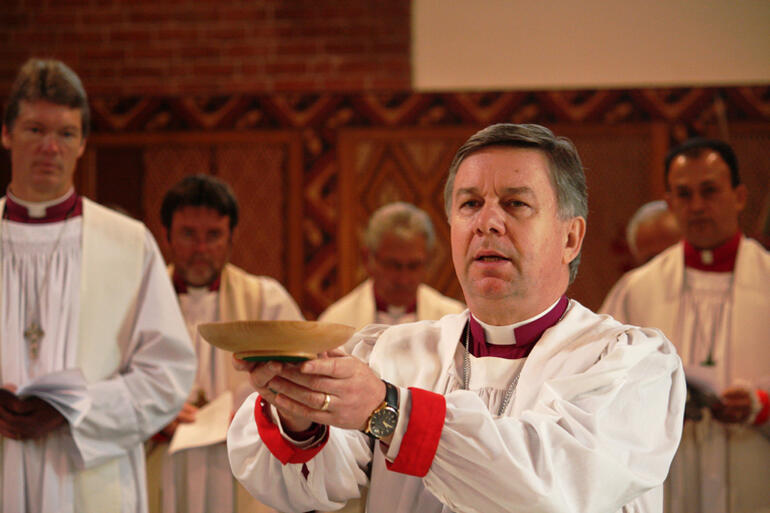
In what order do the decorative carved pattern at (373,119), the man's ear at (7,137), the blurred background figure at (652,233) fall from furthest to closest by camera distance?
1. the decorative carved pattern at (373,119)
2. the blurred background figure at (652,233)
3. the man's ear at (7,137)

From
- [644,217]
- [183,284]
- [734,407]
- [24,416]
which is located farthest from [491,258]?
[644,217]

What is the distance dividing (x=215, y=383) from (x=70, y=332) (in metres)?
1.43

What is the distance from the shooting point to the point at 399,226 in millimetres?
5973

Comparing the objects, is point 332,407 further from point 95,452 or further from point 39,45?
point 39,45

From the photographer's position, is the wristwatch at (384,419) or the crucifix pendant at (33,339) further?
the crucifix pendant at (33,339)

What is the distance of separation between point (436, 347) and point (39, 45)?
6830mm

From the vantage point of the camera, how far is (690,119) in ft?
26.7

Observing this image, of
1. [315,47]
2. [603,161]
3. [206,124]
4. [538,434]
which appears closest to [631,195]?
[603,161]

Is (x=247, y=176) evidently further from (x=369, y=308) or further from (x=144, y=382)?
(x=144, y=382)

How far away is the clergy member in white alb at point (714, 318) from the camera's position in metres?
4.84

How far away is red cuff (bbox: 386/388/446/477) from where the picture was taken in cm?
209

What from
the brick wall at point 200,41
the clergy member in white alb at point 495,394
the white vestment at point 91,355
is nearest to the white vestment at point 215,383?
the white vestment at point 91,355

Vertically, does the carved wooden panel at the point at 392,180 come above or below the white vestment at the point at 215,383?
above

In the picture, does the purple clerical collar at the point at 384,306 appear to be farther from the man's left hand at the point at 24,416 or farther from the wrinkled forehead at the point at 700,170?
the man's left hand at the point at 24,416
